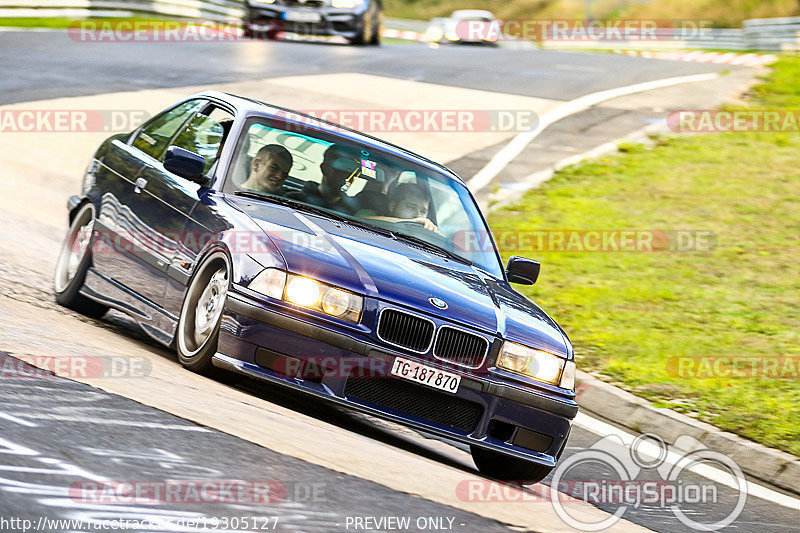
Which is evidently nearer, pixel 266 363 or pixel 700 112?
pixel 266 363

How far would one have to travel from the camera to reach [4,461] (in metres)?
4.38

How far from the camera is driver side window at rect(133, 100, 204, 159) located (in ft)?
27.1

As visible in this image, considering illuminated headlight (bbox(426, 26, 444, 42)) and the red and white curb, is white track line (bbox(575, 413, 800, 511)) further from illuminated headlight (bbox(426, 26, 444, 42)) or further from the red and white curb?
illuminated headlight (bbox(426, 26, 444, 42))

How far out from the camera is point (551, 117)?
66.1 feet

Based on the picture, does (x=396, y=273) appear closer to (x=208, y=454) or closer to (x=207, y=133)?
(x=208, y=454)

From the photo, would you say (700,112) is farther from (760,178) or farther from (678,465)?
(678,465)

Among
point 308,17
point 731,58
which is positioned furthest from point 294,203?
point 731,58

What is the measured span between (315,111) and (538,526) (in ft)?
45.9

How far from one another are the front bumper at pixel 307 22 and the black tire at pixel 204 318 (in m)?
22.9

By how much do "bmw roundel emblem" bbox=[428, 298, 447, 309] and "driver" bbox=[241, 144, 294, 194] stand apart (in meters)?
1.43

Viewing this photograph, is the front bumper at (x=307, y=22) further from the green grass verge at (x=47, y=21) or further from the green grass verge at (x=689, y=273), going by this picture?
the green grass verge at (x=689, y=273)

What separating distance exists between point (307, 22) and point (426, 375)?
23711mm

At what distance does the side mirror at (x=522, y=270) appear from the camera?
7863mm

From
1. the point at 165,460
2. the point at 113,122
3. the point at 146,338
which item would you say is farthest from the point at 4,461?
the point at 113,122
